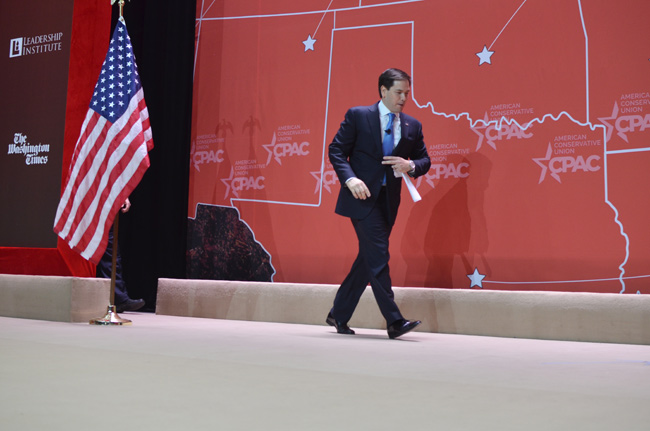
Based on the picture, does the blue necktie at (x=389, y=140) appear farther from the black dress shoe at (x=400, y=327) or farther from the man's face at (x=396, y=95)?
the black dress shoe at (x=400, y=327)

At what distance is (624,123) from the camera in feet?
14.7

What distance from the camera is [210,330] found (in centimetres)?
461

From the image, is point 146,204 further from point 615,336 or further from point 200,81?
point 615,336

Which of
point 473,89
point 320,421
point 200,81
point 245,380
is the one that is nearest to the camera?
point 320,421

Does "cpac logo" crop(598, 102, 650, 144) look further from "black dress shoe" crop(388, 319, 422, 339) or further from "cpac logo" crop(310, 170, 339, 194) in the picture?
"cpac logo" crop(310, 170, 339, 194)

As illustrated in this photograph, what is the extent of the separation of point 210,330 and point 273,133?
1.91 metres

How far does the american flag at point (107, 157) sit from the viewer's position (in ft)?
16.5

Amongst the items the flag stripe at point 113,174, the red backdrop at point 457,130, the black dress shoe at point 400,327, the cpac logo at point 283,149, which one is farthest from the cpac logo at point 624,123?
the flag stripe at point 113,174

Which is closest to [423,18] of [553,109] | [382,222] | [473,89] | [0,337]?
[473,89]

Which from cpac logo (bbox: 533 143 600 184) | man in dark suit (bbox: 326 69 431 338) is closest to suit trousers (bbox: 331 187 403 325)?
man in dark suit (bbox: 326 69 431 338)

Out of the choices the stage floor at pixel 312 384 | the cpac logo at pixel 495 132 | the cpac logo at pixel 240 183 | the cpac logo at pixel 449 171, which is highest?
the cpac logo at pixel 495 132

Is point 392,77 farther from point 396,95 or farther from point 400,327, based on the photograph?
point 400,327

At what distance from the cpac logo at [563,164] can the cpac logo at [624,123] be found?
180 millimetres

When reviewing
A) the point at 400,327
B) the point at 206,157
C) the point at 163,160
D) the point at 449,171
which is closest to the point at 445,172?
the point at 449,171
